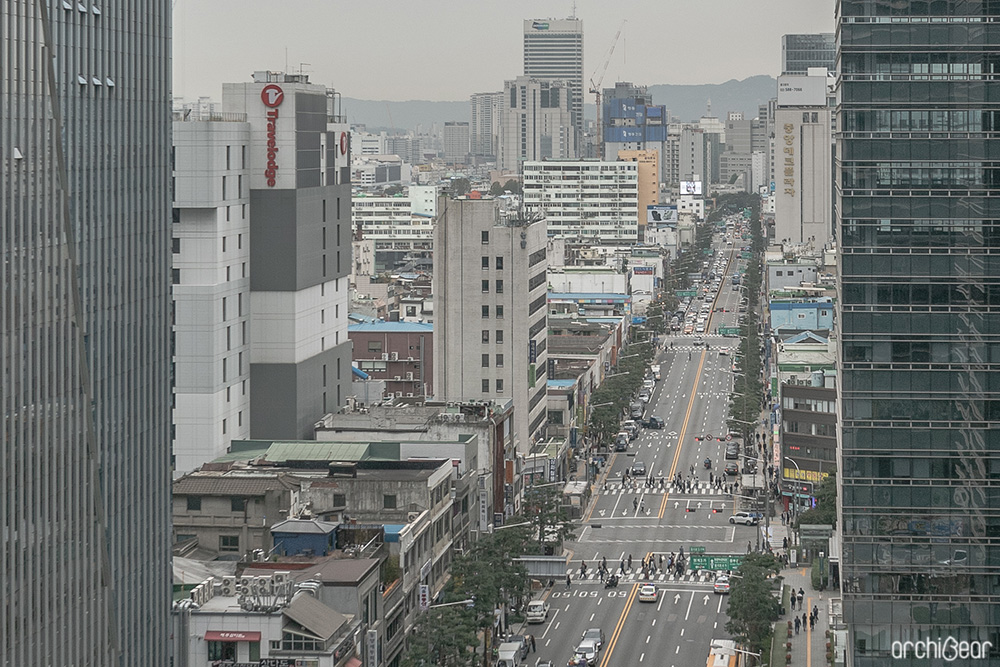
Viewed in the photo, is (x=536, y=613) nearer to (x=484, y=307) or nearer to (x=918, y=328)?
(x=918, y=328)

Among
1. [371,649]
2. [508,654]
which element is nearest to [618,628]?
[508,654]

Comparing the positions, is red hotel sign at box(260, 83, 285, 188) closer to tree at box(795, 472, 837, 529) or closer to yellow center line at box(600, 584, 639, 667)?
yellow center line at box(600, 584, 639, 667)

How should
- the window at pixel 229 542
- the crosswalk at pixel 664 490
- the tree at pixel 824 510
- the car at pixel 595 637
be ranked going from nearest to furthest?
the window at pixel 229 542 → the car at pixel 595 637 → the tree at pixel 824 510 → the crosswalk at pixel 664 490

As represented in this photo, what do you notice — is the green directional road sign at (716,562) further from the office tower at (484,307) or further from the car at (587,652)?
the office tower at (484,307)

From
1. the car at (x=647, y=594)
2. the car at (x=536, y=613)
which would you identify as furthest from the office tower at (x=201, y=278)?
the car at (x=647, y=594)
